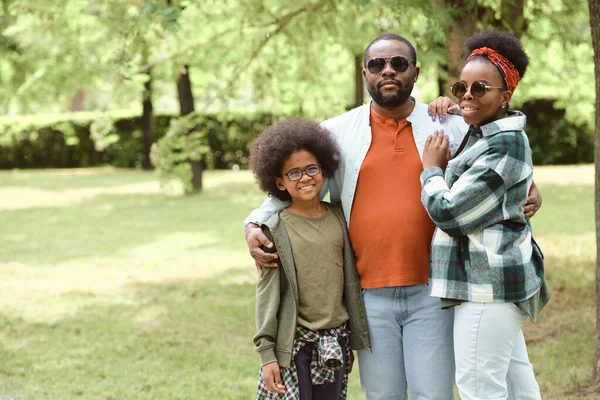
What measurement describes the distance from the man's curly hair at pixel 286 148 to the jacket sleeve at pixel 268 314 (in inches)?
11.0

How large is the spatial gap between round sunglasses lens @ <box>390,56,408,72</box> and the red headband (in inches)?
12.8

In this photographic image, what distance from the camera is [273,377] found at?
11.1 feet

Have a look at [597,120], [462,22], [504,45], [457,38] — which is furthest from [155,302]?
[504,45]

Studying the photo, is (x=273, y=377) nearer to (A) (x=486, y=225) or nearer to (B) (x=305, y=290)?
(B) (x=305, y=290)

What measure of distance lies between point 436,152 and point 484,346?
797 millimetres

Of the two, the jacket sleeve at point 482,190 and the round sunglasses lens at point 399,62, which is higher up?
the round sunglasses lens at point 399,62

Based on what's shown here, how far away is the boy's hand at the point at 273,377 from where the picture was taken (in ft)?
11.1

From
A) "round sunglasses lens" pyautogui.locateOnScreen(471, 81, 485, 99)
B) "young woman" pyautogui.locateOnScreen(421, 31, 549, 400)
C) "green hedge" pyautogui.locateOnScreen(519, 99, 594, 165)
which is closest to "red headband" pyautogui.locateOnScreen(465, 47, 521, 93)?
"young woman" pyautogui.locateOnScreen(421, 31, 549, 400)

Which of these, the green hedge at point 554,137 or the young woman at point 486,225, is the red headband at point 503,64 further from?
the green hedge at point 554,137

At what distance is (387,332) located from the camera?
3395 mm

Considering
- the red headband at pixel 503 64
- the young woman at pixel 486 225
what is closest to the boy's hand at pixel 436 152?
the young woman at pixel 486 225

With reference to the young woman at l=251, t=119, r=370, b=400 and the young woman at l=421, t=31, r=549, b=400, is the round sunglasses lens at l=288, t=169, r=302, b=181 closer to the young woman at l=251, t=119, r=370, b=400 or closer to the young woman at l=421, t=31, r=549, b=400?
the young woman at l=251, t=119, r=370, b=400

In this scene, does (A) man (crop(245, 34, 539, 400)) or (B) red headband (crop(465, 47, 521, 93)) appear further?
(A) man (crop(245, 34, 539, 400))

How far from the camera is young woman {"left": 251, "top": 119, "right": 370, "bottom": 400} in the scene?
3398 mm
